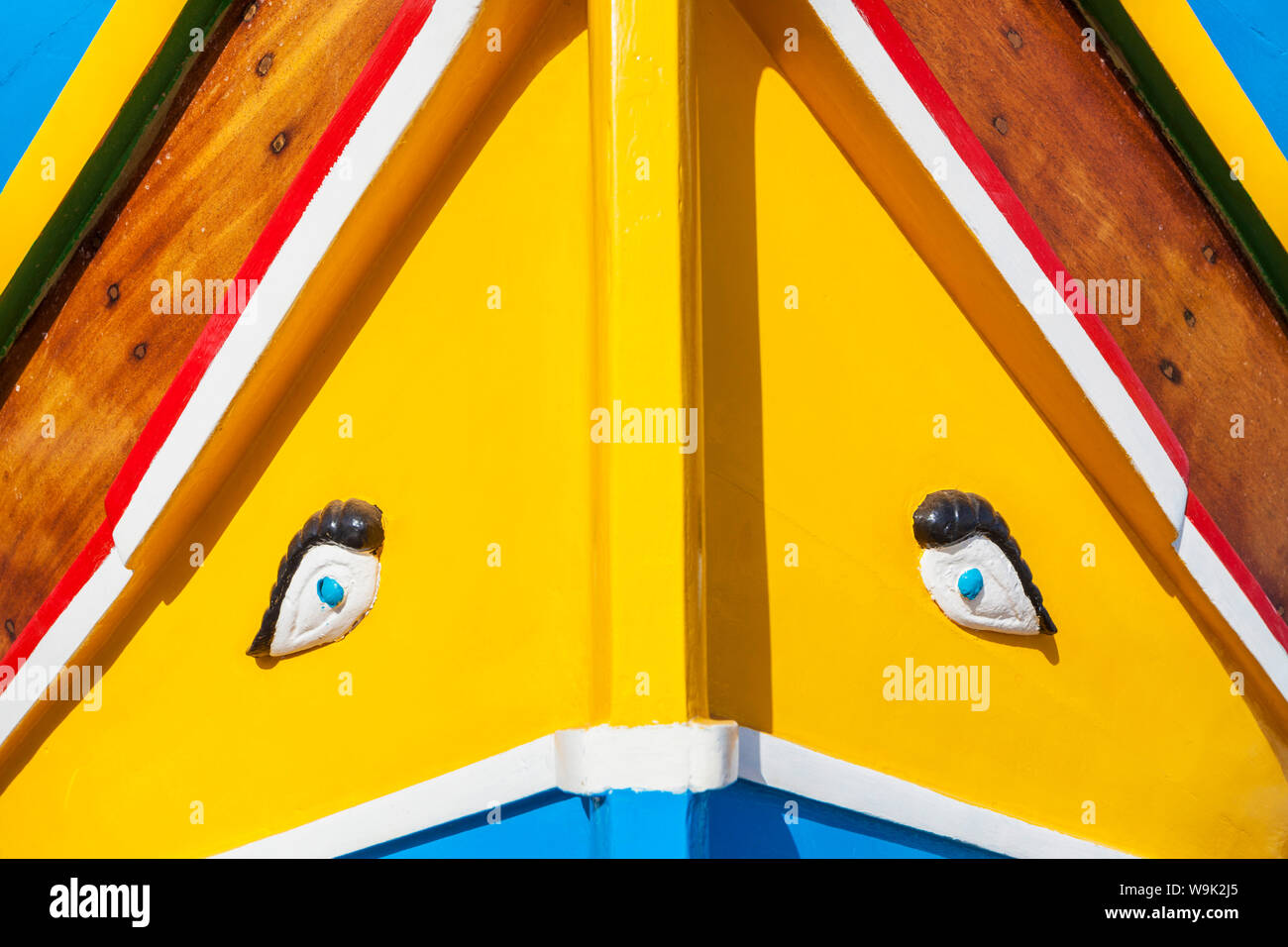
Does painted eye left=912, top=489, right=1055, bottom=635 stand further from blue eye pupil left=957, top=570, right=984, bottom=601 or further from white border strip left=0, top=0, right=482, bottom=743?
white border strip left=0, top=0, right=482, bottom=743

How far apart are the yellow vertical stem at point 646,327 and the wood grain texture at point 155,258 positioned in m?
0.75

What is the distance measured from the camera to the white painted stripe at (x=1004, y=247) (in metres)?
1.33

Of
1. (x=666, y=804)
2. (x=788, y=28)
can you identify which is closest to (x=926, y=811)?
(x=666, y=804)

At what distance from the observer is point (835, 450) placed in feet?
4.57

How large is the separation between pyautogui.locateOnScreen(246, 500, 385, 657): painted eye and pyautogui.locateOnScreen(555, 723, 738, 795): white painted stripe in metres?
0.34

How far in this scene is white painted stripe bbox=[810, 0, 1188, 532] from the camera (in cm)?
133

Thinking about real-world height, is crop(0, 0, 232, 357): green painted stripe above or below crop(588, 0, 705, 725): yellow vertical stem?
above

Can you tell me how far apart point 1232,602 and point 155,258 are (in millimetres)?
1671

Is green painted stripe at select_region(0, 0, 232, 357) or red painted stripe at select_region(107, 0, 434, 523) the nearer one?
red painted stripe at select_region(107, 0, 434, 523)

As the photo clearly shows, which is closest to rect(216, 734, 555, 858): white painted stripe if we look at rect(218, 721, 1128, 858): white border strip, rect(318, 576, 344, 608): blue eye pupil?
rect(218, 721, 1128, 858): white border strip

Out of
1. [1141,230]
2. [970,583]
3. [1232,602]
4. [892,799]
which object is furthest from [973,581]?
[1141,230]

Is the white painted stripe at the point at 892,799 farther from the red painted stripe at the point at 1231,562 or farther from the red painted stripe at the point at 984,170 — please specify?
the red painted stripe at the point at 984,170

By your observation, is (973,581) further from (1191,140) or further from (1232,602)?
(1191,140)

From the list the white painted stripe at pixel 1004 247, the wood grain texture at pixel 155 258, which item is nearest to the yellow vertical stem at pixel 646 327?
the white painted stripe at pixel 1004 247
